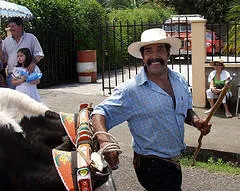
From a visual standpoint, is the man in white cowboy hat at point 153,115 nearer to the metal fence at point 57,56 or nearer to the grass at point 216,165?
the grass at point 216,165

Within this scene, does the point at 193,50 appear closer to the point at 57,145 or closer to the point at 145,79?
the point at 145,79

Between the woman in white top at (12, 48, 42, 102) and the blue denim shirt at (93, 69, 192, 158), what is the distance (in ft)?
9.54

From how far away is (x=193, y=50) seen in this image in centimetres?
934

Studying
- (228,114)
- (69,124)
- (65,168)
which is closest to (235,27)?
(228,114)

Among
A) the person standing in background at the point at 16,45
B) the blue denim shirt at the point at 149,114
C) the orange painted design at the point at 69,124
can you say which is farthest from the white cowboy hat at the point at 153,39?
the person standing in background at the point at 16,45

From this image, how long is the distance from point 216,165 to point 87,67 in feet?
28.1

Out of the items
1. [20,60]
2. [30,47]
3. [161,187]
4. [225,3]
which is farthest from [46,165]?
[225,3]

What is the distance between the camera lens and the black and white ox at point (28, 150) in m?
2.21

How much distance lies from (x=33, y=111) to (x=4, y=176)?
20.9 inches

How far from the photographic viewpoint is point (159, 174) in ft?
10.8

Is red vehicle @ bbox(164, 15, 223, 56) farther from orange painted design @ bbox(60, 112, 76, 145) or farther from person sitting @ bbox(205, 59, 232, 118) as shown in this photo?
orange painted design @ bbox(60, 112, 76, 145)

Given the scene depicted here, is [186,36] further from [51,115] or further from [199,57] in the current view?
[51,115]

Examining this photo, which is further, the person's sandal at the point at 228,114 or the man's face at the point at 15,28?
the person's sandal at the point at 228,114

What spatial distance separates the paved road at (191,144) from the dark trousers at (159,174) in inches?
76.2
